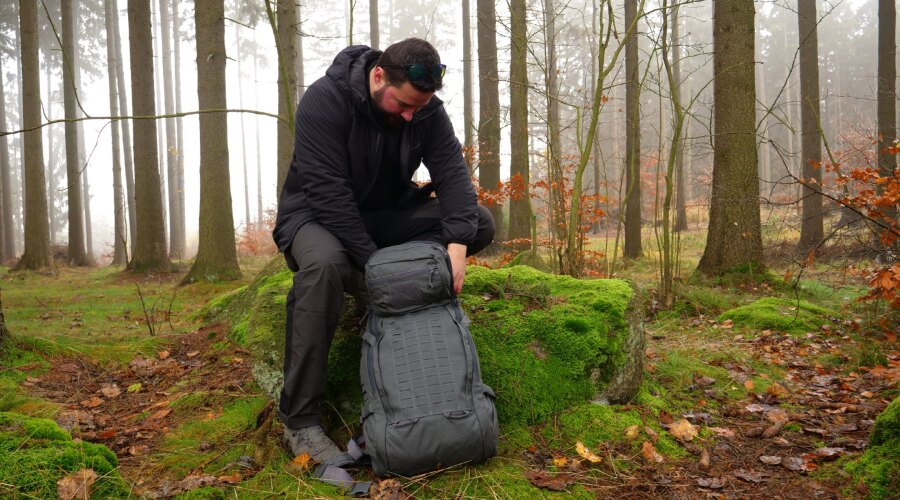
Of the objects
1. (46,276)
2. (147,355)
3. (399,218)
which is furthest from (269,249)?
(399,218)

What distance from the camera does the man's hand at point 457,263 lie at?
2.99 meters

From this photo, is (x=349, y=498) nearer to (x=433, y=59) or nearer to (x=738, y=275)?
(x=433, y=59)

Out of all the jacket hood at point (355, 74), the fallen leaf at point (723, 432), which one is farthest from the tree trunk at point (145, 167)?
the fallen leaf at point (723, 432)

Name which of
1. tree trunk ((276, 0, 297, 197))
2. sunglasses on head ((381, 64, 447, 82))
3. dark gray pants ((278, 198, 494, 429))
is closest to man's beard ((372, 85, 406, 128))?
sunglasses on head ((381, 64, 447, 82))

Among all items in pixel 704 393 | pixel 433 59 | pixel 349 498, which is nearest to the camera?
pixel 349 498

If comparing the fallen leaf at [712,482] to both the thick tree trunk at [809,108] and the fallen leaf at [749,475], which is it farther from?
the thick tree trunk at [809,108]

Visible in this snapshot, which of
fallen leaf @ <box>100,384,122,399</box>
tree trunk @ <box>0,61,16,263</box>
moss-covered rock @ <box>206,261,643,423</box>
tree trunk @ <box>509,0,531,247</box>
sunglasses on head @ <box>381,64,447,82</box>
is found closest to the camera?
sunglasses on head @ <box>381,64,447,82</box>

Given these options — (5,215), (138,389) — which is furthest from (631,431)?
(5,215)

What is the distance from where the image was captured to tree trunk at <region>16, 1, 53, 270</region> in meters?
11.8

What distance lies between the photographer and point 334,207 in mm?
2932

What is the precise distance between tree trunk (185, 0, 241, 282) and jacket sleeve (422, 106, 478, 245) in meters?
6.84

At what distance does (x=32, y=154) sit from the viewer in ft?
40.4

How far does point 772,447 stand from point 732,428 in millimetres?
256

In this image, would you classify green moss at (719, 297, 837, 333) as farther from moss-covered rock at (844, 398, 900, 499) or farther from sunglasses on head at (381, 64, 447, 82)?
sunglasses on head at (381, 64, 447, 82)
